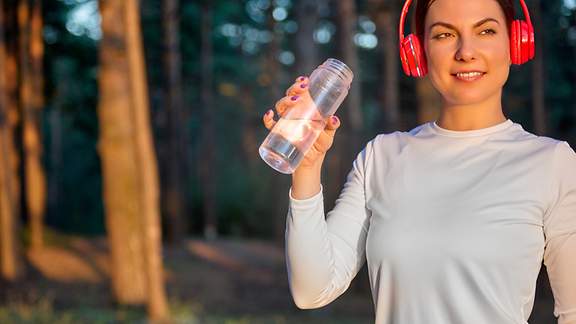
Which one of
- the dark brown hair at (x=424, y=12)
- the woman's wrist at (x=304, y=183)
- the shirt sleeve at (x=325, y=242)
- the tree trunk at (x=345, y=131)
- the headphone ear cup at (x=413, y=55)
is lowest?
the tree trunk at (x=345, y=131)

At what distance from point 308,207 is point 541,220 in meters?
0.56

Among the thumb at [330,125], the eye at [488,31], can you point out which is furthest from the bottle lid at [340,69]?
the eye at [488,31]

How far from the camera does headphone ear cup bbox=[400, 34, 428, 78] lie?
2.42m

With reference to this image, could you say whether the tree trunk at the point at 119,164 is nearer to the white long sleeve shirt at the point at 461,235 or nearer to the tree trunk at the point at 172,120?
the tree trunk at the point at 172,120

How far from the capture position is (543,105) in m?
17.3

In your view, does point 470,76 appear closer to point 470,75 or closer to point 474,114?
point 470,75

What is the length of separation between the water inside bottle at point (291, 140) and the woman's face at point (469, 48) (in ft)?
1.17

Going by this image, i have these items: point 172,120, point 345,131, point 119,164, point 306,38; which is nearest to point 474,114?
point 119,164

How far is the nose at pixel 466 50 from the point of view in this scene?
2.26 meters

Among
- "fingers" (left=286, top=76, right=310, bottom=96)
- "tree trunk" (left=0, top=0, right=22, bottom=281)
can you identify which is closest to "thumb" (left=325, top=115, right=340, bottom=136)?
"fingers" (left=286, top=76, right=310, bottom=96)

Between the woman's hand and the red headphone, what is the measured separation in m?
0.30

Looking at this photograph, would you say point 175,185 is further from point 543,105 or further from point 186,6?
point 543,105

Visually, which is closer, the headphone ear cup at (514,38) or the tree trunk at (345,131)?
the headphone ear cup at (514,38)

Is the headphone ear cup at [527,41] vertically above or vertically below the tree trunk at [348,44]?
above
